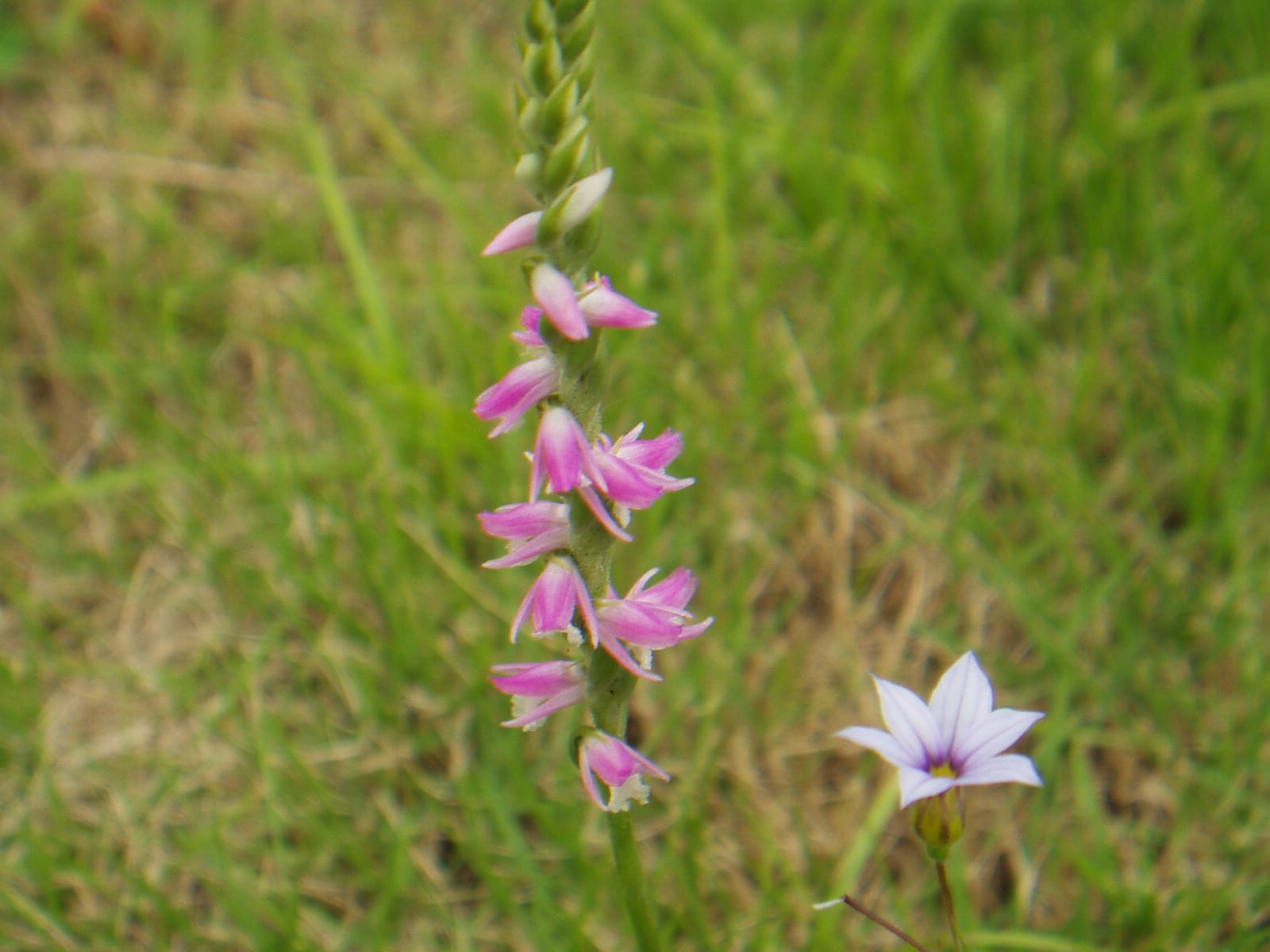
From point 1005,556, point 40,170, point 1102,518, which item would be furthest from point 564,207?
point 40,170

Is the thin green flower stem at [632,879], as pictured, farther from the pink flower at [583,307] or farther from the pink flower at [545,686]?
the pink flower at [583,307]

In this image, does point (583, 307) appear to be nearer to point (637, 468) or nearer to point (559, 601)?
point (637, 468)

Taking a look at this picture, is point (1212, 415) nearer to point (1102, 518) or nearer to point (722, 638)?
point (1102, 518)

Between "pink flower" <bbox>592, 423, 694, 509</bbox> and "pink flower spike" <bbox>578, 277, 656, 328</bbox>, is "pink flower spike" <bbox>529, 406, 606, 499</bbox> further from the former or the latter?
"pink flower spike" <bbox>578, 277, 656, 328</bbox>

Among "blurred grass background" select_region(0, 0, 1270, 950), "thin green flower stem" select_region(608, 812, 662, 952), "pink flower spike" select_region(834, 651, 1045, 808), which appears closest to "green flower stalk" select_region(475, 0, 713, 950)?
"thin green flower stem" select_region(608, 812, 662, 952)

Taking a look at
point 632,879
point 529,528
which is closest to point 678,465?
point 632,879

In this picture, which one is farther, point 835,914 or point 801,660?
point 801,660

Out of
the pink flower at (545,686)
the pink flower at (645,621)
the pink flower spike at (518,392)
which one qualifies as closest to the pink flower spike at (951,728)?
the pink flower at (645,621)

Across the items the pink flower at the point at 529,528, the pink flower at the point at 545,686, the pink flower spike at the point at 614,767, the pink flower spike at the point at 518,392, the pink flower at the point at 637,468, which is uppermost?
the pink flower spike at the point at 518,392
